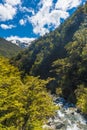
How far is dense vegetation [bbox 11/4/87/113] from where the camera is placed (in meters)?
105

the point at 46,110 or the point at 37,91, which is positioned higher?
the point at 37,91

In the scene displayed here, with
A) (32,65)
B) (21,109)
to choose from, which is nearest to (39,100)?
(21,109)

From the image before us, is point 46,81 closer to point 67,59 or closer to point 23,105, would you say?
point 23,105

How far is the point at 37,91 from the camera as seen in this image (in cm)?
4088

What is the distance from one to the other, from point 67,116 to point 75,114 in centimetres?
343

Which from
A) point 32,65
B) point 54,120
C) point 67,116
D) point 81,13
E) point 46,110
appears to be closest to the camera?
point 46,110

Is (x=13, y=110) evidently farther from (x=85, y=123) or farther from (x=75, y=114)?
(x=75, y=114)

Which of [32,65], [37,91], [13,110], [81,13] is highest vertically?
[81,13]

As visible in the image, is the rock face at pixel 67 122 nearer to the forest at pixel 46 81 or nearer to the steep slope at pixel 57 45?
the forest at pixel 46 81

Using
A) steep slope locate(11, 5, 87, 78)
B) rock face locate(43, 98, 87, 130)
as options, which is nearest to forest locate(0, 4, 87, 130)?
steep slope locate(11, 5, 87, 78)

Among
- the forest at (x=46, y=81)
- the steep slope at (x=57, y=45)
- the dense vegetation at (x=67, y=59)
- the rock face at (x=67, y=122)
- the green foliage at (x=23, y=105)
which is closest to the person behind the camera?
the green foliage at (x=23, y=105)

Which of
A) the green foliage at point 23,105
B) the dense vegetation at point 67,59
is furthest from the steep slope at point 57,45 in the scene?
the green foliage at point 23,105

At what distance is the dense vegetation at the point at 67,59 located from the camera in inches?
4139

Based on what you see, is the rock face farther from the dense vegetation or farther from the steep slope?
the steep slope
